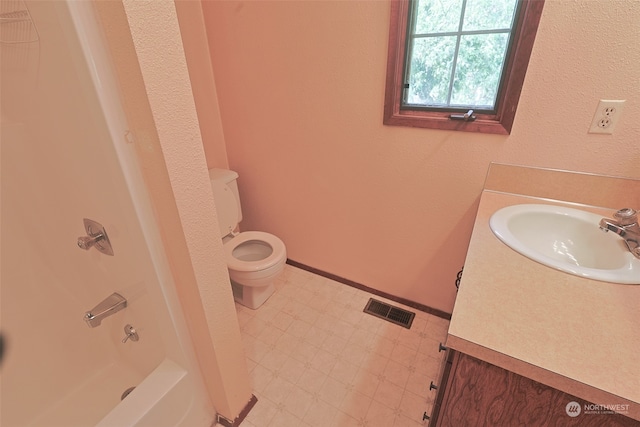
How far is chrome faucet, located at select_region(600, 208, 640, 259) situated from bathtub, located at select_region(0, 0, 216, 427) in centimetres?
137

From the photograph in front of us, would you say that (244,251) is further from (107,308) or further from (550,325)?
(550,325)

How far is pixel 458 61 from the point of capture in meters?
1.21

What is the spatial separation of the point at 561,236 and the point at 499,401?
2.40 feet

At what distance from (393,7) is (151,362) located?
169cm

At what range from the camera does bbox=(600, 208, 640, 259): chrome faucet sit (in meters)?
0.85

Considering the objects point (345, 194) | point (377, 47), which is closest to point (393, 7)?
point (377, 47)

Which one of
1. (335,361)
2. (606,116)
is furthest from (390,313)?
(606,116)

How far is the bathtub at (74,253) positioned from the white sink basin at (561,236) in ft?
3.66

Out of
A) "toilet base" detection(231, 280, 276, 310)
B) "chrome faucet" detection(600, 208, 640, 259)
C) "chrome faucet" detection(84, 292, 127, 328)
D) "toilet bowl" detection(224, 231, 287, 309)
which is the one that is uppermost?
"chrome faucet" detection(600, 208, 640, 259)

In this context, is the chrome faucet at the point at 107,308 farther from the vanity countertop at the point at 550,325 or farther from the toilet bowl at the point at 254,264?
the vanity countertop at the point at 550,325

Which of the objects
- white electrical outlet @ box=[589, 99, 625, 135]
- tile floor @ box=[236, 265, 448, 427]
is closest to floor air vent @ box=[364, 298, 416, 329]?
tile floor @ box=[236, 265, 448, 427]

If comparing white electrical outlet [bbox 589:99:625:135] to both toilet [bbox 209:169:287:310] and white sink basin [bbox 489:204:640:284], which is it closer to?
white sink basin [bbox 489:204:640:284]

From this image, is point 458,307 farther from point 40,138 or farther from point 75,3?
point 40,138

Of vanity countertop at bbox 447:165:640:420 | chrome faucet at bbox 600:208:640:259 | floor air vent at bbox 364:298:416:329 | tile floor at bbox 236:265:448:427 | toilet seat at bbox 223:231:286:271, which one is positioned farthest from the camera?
floor air vent at bbox 364:298:416:329
